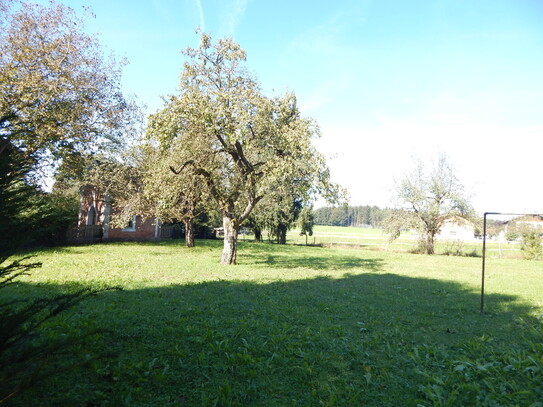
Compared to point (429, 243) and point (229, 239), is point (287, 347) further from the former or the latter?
point (429, 243)

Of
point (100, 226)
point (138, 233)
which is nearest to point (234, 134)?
point (100, 226)

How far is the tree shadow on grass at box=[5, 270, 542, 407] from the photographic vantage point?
367 cm

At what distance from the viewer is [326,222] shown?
4936 inches

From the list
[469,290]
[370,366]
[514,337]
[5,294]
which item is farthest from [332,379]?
[469,290]

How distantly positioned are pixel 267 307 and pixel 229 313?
1.07m

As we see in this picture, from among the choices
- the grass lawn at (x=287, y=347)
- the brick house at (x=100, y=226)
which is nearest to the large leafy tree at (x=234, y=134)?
the grass lawn at (x=287, y=347)

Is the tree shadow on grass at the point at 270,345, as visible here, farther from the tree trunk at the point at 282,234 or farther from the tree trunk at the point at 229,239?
the tree trunk at the point at 282,234

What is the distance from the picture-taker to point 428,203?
29266 mm

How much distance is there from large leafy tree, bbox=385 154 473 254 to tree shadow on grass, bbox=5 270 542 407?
2060cm

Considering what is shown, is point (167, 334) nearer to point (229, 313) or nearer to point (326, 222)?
point (229, 313)

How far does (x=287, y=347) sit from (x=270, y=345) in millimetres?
279

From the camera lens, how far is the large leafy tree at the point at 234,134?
40.3ft

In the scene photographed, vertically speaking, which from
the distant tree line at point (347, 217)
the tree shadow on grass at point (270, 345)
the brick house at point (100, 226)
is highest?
the distant tree line at point (347, 217)

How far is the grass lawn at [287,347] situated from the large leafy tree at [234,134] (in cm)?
473
